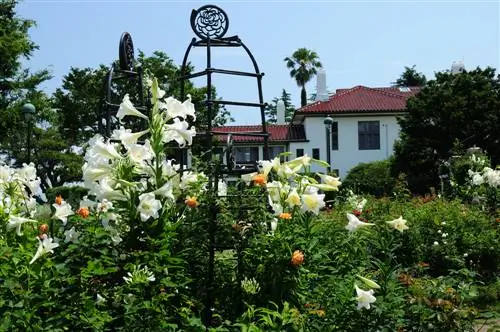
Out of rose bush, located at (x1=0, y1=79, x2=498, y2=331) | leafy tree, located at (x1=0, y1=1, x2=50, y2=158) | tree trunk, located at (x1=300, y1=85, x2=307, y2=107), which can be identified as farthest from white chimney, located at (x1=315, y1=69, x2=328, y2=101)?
rose bush, located at (x1=0, y1=79, x2=498, y2=331)

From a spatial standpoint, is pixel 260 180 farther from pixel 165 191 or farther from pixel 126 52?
pixel 126 52

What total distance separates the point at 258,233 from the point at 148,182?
721 mm

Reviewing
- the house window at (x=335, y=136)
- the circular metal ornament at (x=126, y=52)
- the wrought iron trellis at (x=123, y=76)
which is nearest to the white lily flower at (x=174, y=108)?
the wrought iron trellis at (x=123, y=76)

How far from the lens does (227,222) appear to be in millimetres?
3953

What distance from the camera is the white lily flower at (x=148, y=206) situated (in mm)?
3424

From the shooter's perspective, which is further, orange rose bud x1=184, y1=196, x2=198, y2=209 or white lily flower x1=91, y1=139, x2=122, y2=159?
orange rose bud x1=184, y1=196, x2=198, y2=209

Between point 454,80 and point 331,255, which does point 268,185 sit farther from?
point 454,80

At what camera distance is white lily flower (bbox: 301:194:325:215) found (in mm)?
3968

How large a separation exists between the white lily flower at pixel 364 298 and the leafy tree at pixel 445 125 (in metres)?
30.8

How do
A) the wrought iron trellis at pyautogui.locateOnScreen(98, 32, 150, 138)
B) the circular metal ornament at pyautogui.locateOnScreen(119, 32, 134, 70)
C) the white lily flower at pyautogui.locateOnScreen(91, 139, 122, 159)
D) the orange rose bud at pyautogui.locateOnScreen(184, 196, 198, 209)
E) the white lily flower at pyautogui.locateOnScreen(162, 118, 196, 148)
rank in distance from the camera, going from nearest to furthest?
the white lily flower at pyautogui.locateOnScreen(91, 139, 122, 159), the white lily flower at pyautogui.locateOnScreen(162, 118, 196, 148), the orange rose bud at pyautogui.locateOnScreen(184, 196, 198, 209), the wrought iron trellis at pyautogui.locateOnScreen(98, 32, 150, 138), the circular metal ornament at pyautogui.locateOnScreen(119, 32, 134, 70)

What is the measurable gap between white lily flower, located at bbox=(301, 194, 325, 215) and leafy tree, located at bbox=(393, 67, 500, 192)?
30394 millimetres

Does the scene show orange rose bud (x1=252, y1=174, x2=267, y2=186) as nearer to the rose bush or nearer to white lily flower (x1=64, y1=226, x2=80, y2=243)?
the rose bush

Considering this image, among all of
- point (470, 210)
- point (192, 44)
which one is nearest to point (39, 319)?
point (192, 44)

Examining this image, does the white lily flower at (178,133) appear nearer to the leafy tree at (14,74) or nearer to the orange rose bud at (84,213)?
the orange rose bud at (84,213)
